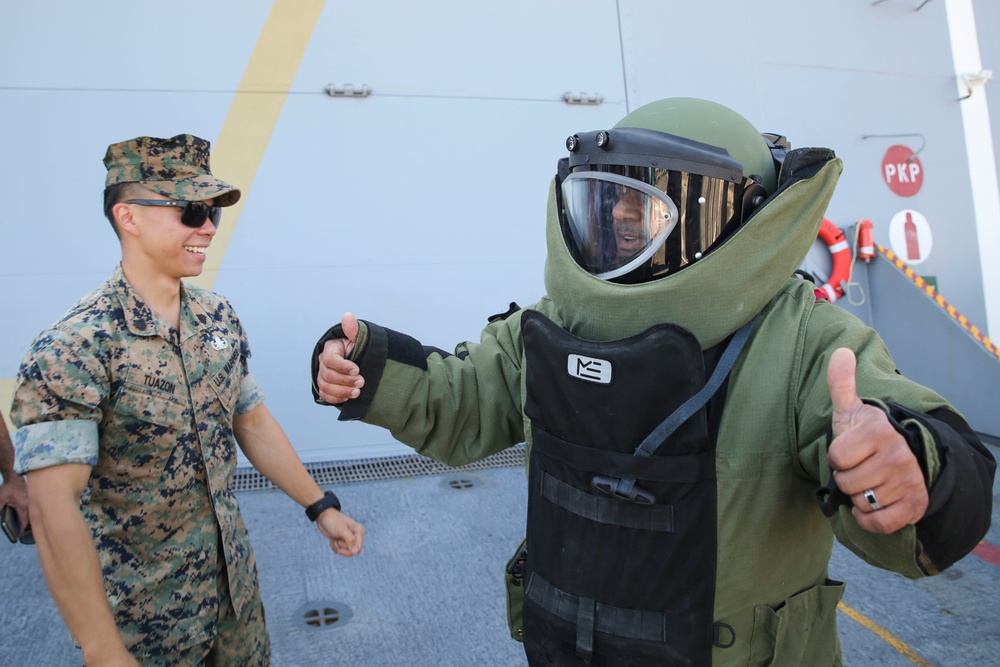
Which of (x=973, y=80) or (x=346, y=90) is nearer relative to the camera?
(x=346, y=90)

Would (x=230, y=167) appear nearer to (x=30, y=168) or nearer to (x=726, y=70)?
(x=30, y=168)

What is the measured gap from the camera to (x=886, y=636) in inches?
121

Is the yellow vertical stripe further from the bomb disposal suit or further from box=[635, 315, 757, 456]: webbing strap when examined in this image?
box=[635, 315, 757, 456]: webbing strap

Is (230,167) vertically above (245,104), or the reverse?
(245,104)

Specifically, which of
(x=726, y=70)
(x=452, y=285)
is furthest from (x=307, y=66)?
(x=726, y=70)

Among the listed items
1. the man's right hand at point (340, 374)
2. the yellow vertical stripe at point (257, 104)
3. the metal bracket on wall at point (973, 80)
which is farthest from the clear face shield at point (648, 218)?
the metal bracket on wall at point (973, 80)

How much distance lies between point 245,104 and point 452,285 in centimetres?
168

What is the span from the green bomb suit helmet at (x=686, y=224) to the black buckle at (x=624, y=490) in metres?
0.27

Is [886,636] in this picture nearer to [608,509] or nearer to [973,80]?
[608,509]

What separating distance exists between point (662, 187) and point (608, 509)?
0.61m

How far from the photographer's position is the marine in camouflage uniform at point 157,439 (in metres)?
1.68

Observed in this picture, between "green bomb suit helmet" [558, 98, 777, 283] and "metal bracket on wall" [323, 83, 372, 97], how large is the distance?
3.48 m

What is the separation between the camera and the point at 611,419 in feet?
4.47

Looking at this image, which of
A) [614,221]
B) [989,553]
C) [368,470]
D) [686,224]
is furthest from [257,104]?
[989,553]
